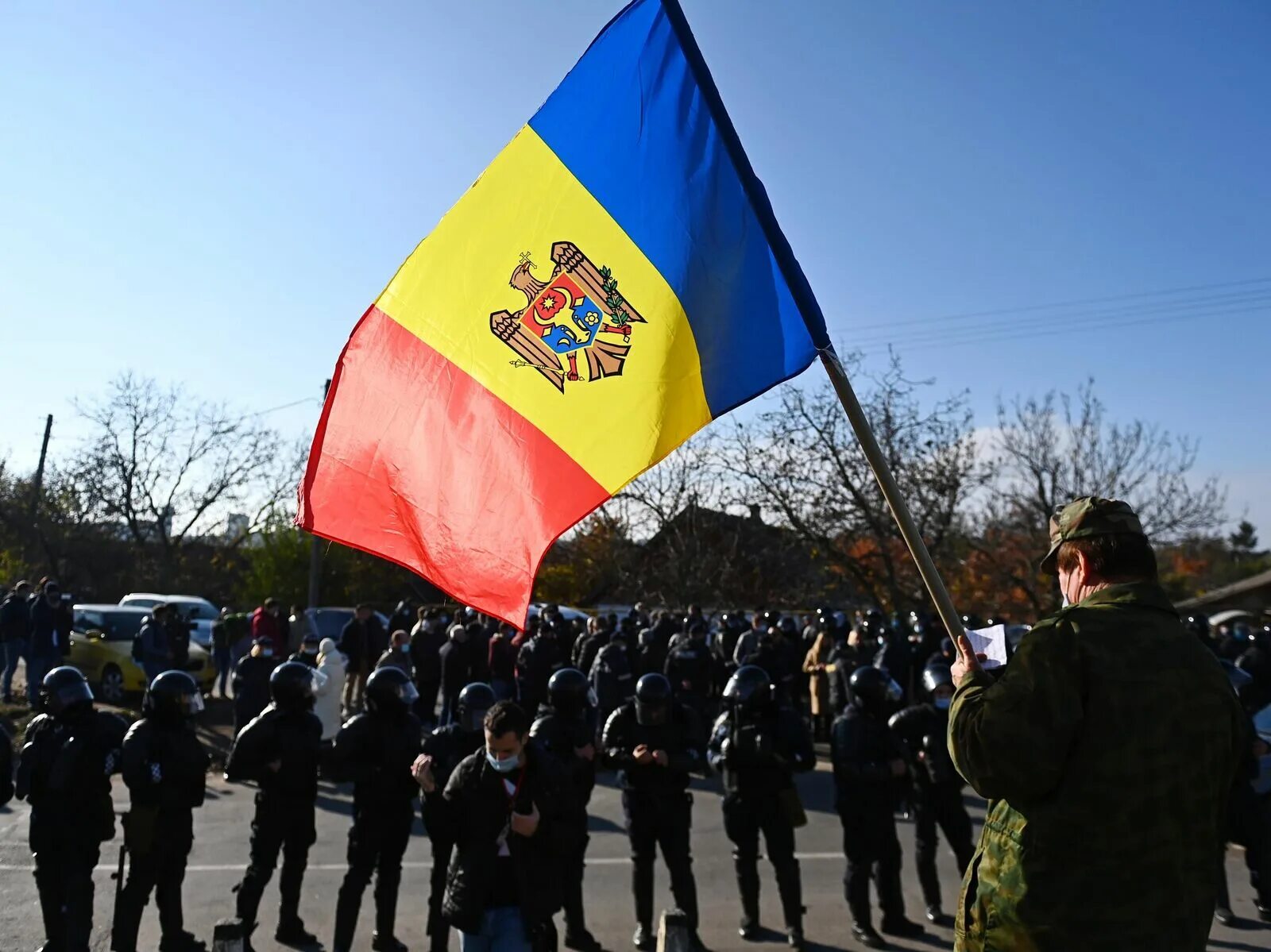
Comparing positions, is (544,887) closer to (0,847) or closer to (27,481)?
(0,847)

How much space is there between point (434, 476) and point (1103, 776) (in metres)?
2.51

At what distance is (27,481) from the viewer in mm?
41469

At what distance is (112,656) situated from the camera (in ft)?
57.1

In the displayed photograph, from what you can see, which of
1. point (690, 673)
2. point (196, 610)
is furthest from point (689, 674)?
point (196, 610)

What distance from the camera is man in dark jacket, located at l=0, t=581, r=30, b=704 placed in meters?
Answer: 15.6

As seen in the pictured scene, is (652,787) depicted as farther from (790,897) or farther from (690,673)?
(690,673)

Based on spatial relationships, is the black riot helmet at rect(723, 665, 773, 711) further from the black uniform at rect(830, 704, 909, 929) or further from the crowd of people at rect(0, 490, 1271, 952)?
the black uniform at rect(830, 704, 909, 929)

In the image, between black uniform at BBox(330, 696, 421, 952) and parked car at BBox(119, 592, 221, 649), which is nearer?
black uniform at BBox(330, 696, 421, 952)

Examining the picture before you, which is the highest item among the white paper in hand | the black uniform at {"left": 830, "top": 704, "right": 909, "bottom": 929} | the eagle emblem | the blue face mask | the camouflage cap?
the eagle emblem

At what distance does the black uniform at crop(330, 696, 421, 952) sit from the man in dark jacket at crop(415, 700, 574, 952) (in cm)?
165

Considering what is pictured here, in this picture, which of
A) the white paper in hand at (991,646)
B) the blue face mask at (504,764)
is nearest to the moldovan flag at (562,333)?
the white paper in hand at (991,646)

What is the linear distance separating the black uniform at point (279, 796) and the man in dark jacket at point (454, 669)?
7230mm

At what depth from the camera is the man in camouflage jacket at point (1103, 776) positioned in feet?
7.36

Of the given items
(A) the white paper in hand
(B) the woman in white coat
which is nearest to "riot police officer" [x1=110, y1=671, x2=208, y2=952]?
(A) the white paper in hand
